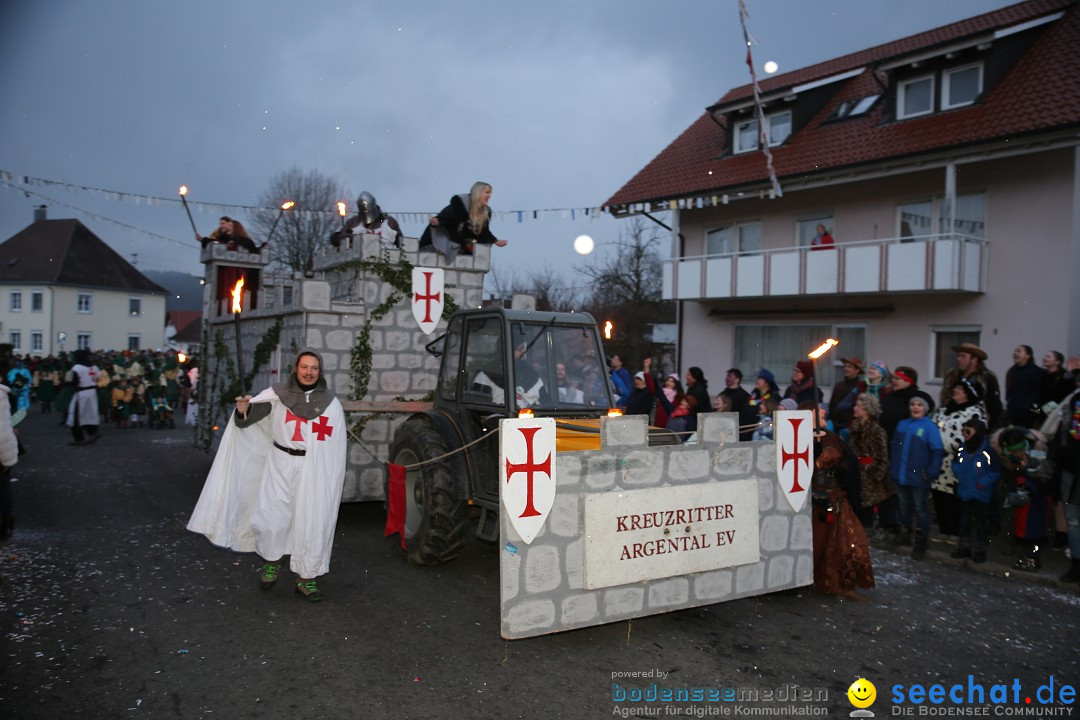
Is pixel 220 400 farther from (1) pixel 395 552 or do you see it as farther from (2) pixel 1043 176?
(2) pixel 1043 176

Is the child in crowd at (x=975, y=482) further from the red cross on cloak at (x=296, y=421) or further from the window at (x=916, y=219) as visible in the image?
the window at (x=916, y=219)

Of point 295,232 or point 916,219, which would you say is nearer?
point 916,219

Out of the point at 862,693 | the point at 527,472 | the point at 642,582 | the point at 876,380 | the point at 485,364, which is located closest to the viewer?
the point at 862,693

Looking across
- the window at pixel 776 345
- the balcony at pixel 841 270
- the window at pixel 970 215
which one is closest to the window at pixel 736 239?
the balcony at pixel 841 270

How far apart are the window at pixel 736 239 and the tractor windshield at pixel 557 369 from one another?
13.0 m

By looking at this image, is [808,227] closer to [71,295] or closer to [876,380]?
[876,380]

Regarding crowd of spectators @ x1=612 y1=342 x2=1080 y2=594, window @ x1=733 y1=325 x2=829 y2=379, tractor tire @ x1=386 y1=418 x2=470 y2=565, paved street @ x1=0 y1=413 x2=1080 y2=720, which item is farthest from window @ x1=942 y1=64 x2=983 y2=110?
tractor tire @ x1=386 y1=418 x2=470 y2=565

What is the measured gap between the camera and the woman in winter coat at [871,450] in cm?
756

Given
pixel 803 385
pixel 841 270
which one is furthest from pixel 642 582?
pixel 841 270

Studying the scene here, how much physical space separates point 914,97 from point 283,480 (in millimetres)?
16541

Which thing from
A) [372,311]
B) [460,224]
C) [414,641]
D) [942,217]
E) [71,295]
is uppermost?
[942,217]

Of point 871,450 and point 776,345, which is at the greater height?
point 776,345

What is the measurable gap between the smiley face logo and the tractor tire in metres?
3.25

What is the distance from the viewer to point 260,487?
20.4 ft
